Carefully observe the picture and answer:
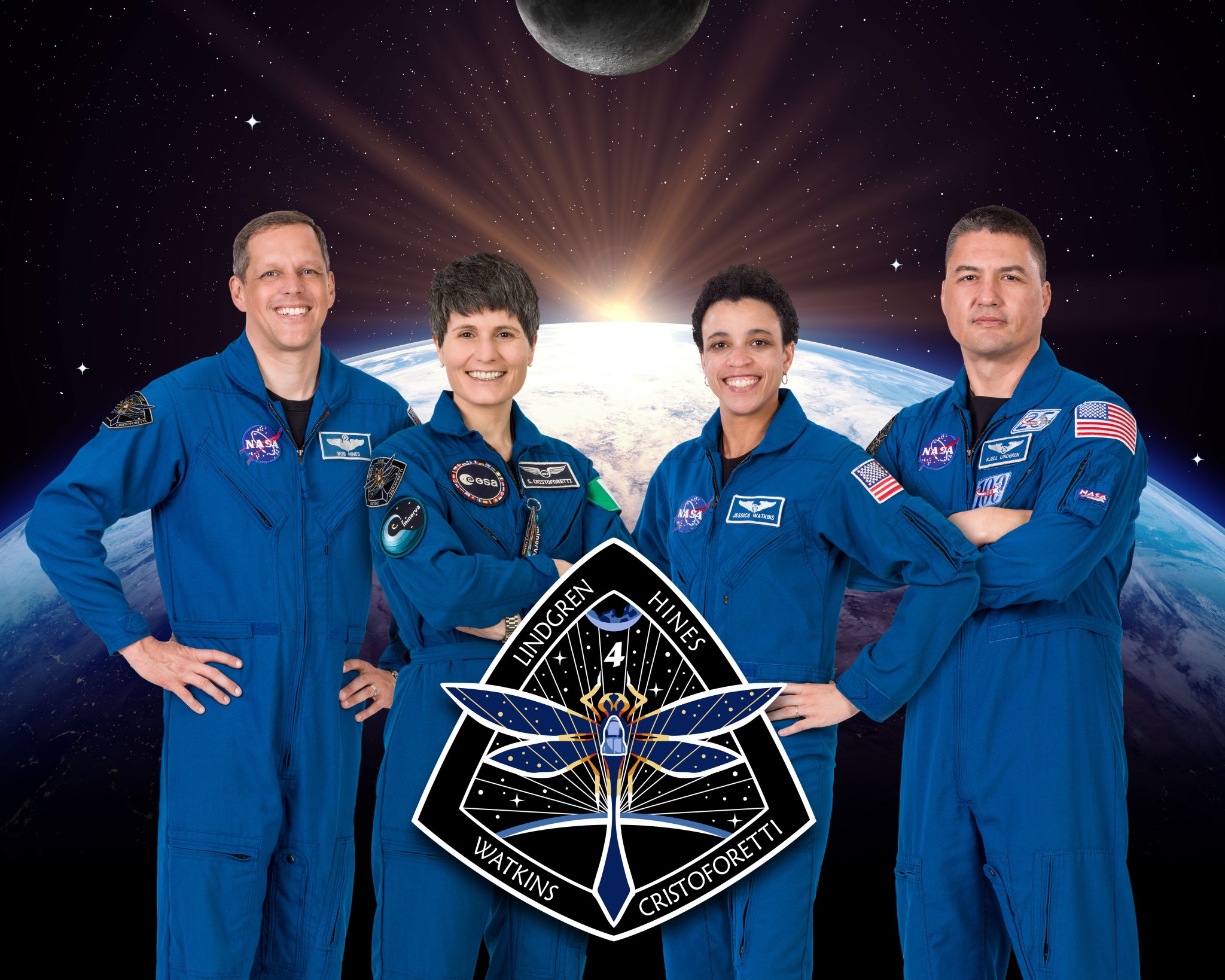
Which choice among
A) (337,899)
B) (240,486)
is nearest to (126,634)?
(240,486)

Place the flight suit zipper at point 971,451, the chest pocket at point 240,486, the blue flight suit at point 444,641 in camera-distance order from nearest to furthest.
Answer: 1. the blue flight suit at point 444,641
2. the flight suit zipper at point 971,451
3. the chest pocket at point 240,486

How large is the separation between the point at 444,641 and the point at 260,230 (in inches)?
73.7

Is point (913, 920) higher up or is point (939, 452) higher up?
point (939, 452)

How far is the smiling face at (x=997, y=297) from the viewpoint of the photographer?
349 centimetres

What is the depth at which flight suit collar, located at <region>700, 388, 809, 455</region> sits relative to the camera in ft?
10.8

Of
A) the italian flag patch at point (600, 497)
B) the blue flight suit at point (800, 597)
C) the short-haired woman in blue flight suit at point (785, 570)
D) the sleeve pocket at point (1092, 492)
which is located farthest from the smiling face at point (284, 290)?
the sleeve pocket at point (1092, 492)

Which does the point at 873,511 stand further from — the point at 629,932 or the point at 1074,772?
the point at 629,932

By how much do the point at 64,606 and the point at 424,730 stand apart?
1205 cm

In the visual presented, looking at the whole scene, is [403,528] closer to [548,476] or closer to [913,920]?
[548,476]

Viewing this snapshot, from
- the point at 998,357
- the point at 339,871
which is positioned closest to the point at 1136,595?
the point at 998,357

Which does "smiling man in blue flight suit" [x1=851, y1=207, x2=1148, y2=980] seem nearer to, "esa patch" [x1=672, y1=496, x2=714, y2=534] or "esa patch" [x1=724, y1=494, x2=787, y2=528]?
"esa patch" [x1=724, y1=494, x2=787, y2=528]

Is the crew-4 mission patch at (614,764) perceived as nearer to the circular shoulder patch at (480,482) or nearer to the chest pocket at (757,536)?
the chest pocket at (757,536)

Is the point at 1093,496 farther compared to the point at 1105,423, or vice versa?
the point at 1105,423

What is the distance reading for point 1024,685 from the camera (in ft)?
10.5
